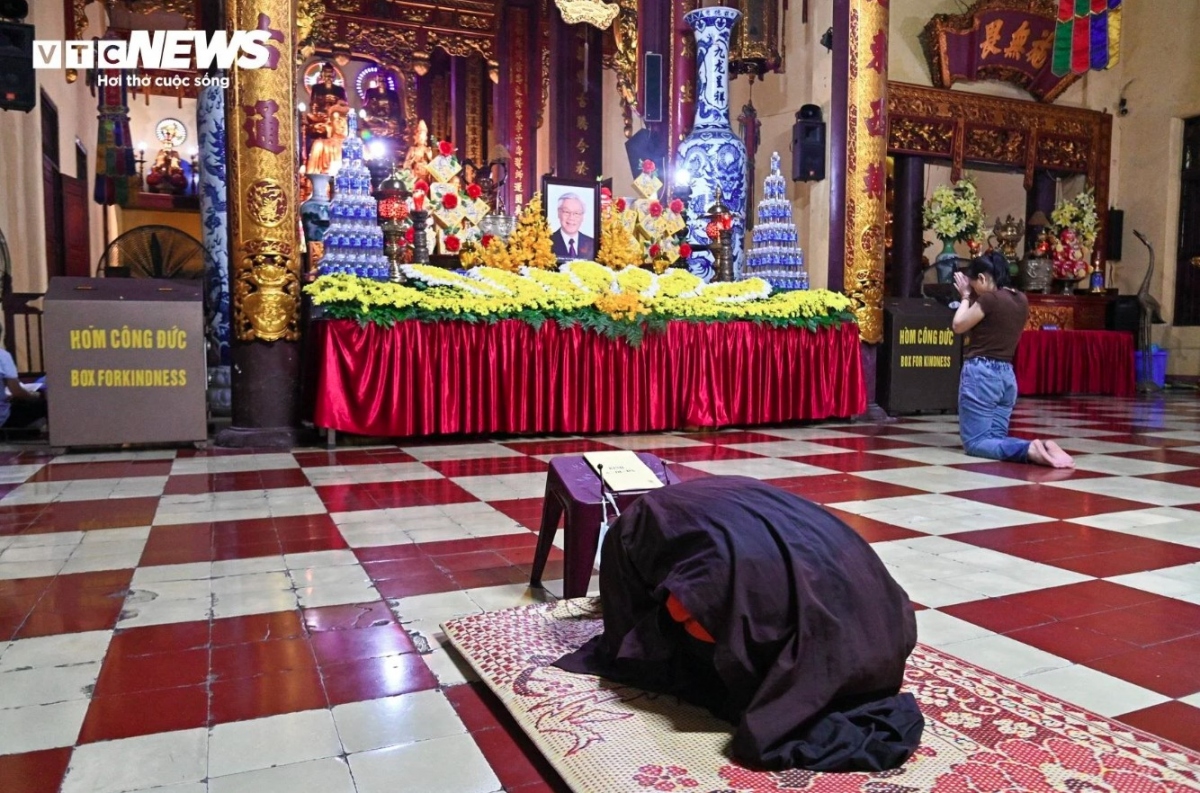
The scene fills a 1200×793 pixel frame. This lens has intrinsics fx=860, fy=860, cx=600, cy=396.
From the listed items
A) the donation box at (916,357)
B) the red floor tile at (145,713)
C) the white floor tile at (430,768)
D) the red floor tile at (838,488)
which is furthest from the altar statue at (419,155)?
the white floor tile at (430,768)

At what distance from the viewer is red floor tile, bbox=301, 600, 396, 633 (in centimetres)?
211

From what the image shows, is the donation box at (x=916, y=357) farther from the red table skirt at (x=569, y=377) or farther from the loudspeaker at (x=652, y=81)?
the loudspeaker at (x=652, y=81)

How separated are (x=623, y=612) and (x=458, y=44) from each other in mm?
12128

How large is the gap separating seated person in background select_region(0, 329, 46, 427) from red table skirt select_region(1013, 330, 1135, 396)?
28.1ft

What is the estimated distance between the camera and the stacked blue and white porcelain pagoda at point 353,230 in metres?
5.45

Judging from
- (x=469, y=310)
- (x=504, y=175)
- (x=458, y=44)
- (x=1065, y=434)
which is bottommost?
(x=1065, y=434)

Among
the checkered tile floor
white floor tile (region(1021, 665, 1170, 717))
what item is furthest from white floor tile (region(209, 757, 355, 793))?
white floor tile (region(1021, 665, 1170, 717))

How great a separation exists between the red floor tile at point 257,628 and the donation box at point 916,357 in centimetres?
603

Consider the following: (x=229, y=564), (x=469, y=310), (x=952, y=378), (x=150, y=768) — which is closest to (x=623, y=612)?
(x=150, y=768)

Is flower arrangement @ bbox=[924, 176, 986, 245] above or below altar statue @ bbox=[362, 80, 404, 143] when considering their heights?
below

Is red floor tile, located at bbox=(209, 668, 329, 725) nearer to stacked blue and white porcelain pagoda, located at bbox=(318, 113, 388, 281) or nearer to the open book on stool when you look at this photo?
the open book on stool

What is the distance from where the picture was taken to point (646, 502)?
5.39 feet

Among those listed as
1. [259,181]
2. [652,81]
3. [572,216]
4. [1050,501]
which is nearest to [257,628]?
[1050,501]

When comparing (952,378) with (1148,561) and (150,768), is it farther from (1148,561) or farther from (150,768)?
(150,768)
